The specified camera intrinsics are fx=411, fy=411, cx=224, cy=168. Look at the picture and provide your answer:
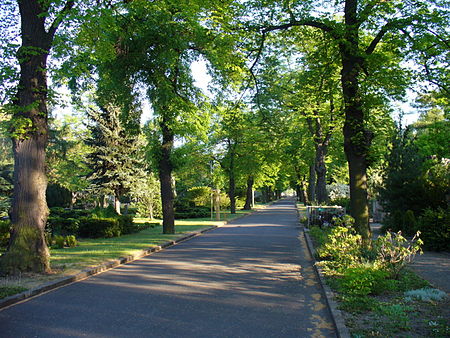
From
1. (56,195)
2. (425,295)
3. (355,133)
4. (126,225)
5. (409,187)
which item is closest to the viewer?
(425,295)

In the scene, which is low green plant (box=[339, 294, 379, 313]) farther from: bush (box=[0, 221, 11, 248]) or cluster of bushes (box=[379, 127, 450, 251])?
bush (box=[0, 221, 11, 248])

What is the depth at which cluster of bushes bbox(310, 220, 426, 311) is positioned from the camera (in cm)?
684

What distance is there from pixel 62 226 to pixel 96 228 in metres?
1.54

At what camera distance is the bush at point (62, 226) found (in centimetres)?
1848

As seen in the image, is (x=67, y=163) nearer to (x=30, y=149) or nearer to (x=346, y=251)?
(x=30, y=149)

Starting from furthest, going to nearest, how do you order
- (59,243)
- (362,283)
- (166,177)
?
1. (166,177)
2. (59,243)
3. (362,283)

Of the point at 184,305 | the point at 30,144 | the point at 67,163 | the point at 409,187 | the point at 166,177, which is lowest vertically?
the point at 184,305

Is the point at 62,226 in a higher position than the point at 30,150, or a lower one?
lower

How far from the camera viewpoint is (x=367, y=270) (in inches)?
294

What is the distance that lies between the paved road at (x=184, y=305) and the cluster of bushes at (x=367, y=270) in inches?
19.2

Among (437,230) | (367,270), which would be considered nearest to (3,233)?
(367,270)

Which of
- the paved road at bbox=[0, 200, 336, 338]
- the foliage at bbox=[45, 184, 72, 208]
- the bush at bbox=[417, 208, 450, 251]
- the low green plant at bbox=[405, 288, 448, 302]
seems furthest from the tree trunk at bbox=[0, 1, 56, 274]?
the foliage at bbox=[45, 184, 72, 208]

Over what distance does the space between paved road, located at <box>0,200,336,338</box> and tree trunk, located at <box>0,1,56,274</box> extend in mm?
1657

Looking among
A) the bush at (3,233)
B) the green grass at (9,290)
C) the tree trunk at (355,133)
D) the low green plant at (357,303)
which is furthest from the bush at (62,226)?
the low green plant at (357,303)
